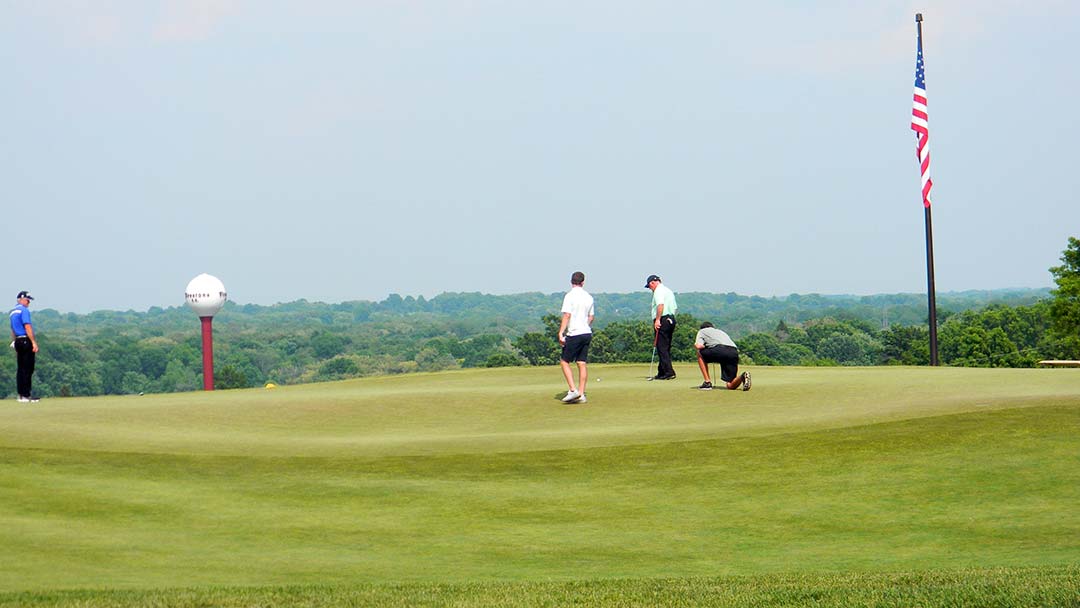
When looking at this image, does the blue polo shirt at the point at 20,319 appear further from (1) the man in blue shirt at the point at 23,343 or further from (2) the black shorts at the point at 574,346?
(2) the black shorts at the point at 574,346

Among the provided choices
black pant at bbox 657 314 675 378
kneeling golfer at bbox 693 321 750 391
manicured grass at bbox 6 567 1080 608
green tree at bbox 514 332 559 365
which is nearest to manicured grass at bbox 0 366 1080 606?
manicured grass at bbox 6 567 1080 608

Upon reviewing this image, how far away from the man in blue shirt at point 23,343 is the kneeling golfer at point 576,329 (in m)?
9.80

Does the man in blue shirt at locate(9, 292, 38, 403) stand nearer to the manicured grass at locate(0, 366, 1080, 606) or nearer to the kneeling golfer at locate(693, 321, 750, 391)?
the manicured grass at locate(0, 366, 1080, 606)

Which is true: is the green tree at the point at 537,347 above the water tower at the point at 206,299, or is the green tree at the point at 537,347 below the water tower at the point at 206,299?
below

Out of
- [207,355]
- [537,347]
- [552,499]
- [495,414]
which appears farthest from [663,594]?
[537,347]

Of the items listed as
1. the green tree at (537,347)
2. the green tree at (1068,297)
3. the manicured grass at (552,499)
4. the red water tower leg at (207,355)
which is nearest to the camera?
the manicured grass at (552,499)

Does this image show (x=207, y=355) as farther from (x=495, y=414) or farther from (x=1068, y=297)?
(x=1068, y=297)

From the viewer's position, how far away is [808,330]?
187 metres

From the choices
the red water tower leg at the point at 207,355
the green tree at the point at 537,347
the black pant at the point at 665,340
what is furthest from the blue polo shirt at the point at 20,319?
the green tree at the point at 537,347

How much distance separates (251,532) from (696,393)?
11313mm

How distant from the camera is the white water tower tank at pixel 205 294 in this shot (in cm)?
3303

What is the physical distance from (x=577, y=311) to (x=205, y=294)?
1544 centimetres

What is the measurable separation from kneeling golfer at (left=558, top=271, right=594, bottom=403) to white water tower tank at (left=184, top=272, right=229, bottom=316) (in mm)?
15130

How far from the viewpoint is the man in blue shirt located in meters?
22.9
